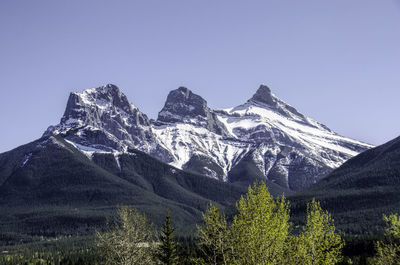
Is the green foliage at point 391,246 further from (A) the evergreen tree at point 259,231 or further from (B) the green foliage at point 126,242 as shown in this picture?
(B) the green foliage at point 126,242

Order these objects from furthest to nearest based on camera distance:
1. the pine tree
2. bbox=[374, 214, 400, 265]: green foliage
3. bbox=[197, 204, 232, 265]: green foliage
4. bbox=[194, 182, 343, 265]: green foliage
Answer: the pine tree
bbox=[374, 214, 400, 265]: green foliage
bbox=[197, 204, 232, 265]: green foliage
bbox=[194, 182, 343, 265]: green foliage

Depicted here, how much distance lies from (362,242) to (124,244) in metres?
167

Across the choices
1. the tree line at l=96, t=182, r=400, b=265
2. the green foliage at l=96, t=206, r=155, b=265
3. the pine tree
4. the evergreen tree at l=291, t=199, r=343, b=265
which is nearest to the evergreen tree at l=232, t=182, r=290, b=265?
the tree line at l=96, t=182, r=400, b=265

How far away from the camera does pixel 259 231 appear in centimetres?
3581

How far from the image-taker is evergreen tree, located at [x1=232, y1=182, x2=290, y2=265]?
3516cm

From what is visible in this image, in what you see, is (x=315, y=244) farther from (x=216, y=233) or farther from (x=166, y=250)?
(x=166, y=250)

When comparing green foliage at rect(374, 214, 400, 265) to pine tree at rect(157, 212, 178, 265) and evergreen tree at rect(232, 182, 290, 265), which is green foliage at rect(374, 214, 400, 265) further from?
pine tree at rect(157, 212, 178, 265)

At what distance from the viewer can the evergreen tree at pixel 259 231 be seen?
35.2 metres

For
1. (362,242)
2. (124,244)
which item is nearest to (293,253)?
(124,244)

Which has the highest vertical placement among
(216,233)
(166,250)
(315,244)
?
(216,233)

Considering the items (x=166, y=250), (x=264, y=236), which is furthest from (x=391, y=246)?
(x=166, y=250)

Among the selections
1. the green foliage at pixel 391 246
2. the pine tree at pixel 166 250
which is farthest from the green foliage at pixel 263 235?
the pine tree at pixel 166 250

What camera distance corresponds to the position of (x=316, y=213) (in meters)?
43.8

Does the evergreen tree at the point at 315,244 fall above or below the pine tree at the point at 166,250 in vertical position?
above
